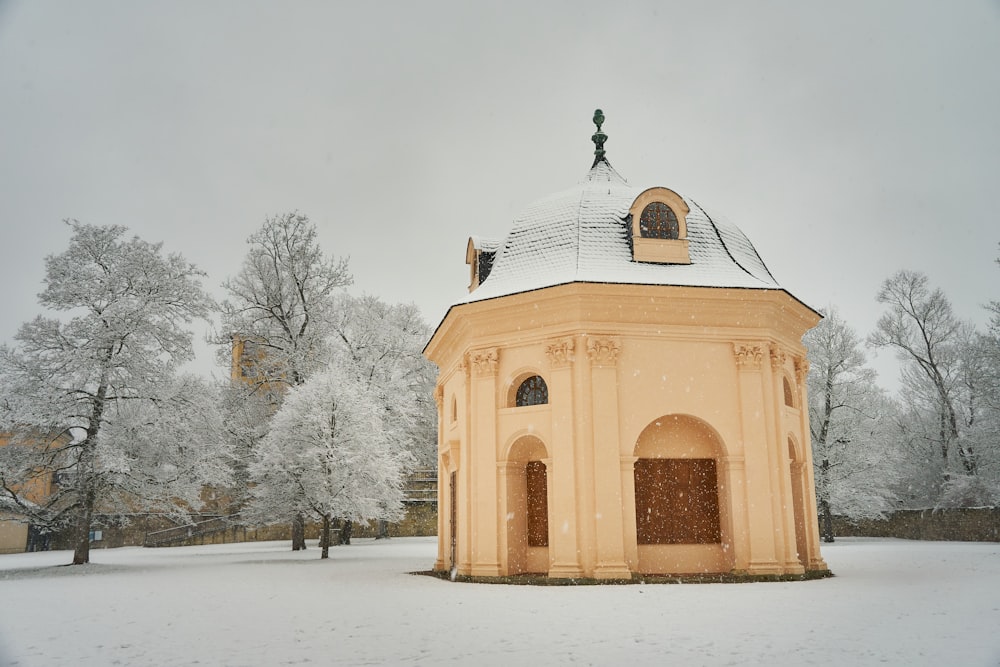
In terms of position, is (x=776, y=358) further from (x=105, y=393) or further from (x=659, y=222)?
(x=105, y=393)

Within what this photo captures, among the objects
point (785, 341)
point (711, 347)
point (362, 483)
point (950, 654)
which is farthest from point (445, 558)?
point (950, 654)

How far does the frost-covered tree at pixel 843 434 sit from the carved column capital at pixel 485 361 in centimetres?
2195

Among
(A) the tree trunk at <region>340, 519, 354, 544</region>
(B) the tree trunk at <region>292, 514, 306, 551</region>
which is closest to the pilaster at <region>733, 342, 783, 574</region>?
(B) the tree trunk at <region>292, 514, 306, 551</region>

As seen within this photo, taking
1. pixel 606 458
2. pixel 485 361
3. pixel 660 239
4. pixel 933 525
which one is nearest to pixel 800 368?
pixel 660 239

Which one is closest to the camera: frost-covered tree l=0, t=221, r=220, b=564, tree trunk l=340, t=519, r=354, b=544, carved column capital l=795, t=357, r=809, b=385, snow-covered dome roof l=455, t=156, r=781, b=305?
snow-covered dome roof l=455, t=156, r=781, b=305

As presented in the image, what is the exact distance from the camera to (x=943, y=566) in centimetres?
2028

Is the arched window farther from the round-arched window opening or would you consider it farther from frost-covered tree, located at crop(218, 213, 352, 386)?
frost-covered tree, located at crop(218, 213, 352, 386)

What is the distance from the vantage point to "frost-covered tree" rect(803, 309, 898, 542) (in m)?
Result: 35.4

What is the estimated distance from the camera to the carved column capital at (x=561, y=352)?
59.9 ft

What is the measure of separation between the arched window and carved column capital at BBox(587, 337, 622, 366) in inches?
67.9

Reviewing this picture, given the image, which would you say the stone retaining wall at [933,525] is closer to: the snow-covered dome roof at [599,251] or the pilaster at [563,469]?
the snow-covered dome roof at [599,251]

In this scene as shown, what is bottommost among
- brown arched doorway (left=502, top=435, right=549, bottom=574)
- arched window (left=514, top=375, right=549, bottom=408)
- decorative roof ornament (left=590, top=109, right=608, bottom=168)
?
brown arched doorway (left=502, top=435, right=549, bottom=574)

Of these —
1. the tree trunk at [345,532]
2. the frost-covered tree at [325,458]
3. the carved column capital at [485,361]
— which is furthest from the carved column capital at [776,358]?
the tree trunk at [345,532]

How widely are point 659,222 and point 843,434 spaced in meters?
21.8
